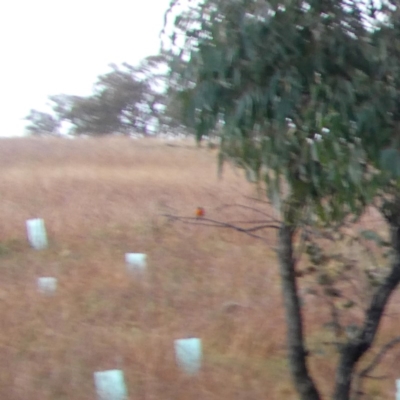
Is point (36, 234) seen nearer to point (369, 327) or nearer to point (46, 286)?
point (46, 286)

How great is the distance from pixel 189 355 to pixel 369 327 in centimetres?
191

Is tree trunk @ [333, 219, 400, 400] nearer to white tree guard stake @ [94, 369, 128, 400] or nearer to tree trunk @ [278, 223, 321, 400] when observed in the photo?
tree trunk @ [278, 223, 321, 400]

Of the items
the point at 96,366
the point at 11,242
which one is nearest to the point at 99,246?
the point at 11,242

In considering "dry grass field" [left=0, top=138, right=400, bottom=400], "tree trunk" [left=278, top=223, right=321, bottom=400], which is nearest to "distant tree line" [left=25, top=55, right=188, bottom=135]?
"dry grass field" [left=0, top=138, right=400, bottom=400]

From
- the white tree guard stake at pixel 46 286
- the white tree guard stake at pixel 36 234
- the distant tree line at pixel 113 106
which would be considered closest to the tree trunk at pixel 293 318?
the white tree guard stake at pixel 46 286

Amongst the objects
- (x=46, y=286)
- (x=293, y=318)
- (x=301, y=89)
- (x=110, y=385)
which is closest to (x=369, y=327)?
(x=293, y=318)

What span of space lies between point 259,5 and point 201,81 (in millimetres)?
387

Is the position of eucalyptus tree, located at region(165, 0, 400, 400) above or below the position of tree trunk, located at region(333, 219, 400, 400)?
above

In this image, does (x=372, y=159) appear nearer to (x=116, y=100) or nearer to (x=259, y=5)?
(x=259, y=5)

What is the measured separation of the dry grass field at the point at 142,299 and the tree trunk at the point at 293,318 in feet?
1.43

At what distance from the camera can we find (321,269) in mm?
3980

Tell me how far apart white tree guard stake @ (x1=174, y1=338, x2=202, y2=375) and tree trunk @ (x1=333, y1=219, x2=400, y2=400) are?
1.58 m

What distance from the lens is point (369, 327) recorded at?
3658mm

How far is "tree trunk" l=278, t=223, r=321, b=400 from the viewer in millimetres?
3717
